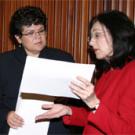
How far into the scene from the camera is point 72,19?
2154 mm

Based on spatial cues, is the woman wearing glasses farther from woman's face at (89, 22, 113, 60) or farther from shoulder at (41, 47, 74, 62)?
woman's face at (89, 22, 113, 60)

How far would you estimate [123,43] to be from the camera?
1542mm

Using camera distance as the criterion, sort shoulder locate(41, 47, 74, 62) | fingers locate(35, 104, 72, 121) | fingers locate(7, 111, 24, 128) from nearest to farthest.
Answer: fingers locate(35, 104, 72, 121) → fingers locate(7, 111, 24, 128) → shoulder locate(41, 47, 74, 62)

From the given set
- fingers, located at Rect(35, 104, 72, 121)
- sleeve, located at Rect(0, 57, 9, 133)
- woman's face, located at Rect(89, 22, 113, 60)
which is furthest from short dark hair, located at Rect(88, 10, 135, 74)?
sleeve, located at Rect(0, 57, 9, 133)

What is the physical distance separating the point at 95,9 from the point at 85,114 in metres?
0.73

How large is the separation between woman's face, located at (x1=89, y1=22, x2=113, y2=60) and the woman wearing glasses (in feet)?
1.44

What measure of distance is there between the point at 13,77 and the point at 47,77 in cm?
53

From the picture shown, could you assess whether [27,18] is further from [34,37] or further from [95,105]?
[95,105]

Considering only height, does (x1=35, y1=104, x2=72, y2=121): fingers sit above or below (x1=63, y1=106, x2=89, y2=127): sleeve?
above

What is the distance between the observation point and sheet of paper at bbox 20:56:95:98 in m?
1.52

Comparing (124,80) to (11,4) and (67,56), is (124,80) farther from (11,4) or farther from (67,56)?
(11,4)

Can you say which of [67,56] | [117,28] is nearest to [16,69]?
[67,56]

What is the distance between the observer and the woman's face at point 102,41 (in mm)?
1577

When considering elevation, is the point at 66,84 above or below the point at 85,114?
above
